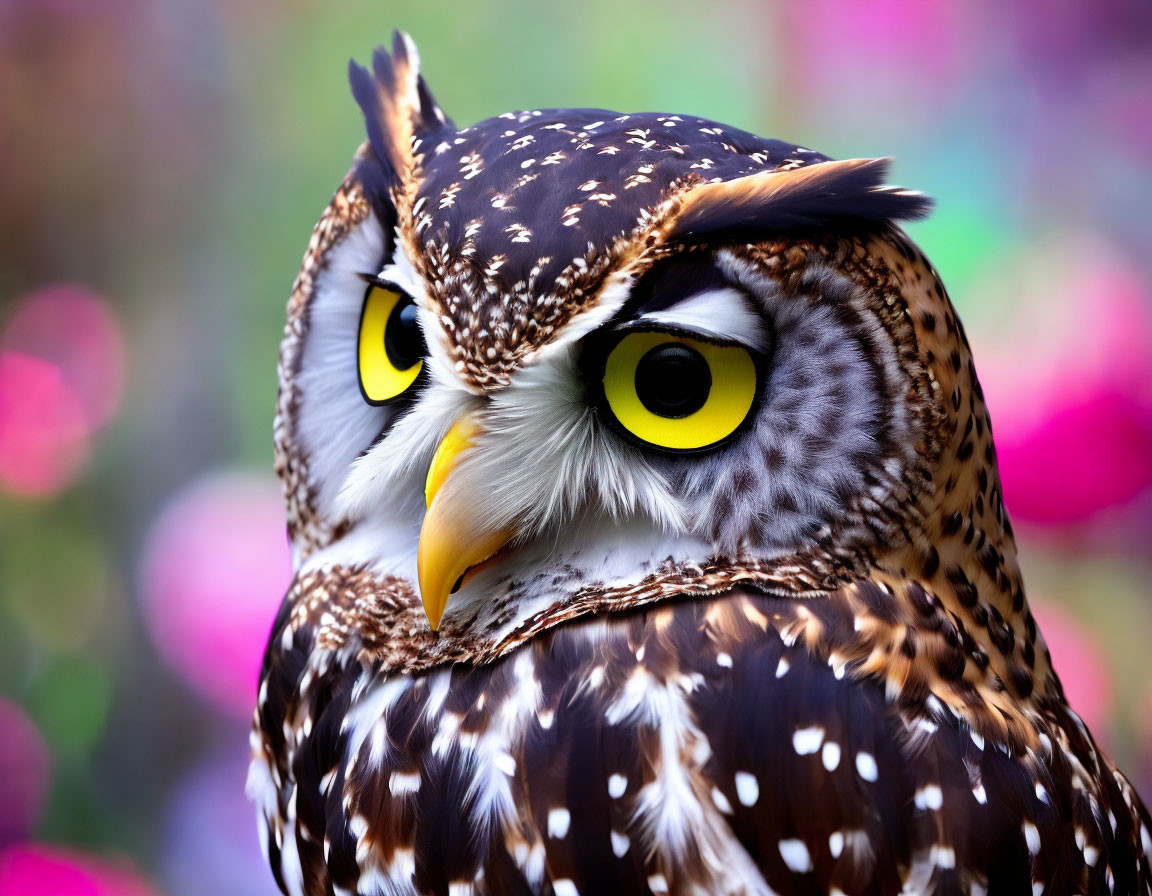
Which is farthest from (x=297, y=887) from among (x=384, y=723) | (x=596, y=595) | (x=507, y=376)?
(x=507, y=376)

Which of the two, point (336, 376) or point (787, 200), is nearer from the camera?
point (787, 200)

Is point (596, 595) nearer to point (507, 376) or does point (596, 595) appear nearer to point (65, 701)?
point (507, 376)

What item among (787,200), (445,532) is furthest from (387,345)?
(787,200)

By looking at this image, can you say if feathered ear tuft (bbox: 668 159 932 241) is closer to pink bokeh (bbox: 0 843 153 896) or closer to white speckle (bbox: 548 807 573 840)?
white speckle (bbox: 548 807 573 840)

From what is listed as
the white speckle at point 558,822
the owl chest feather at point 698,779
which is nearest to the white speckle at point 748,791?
the owl chest feather at point 698,779

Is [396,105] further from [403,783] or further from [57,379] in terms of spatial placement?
[57,379]

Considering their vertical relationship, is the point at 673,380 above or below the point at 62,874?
above

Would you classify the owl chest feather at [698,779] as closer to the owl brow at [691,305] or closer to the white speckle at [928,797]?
the white speckle at [928,797]
